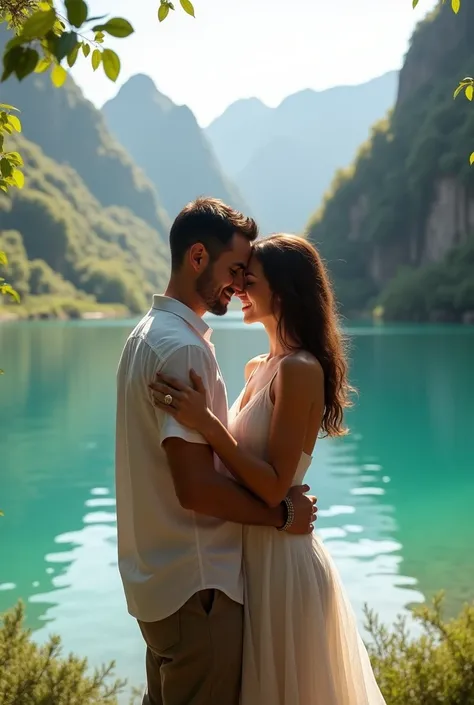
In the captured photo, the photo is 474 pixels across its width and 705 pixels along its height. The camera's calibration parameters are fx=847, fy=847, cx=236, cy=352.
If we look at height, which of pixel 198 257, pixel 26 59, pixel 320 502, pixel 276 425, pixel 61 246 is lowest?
pixel 61 246

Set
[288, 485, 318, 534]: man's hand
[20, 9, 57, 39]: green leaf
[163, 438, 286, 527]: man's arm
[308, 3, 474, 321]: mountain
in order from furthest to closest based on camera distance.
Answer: [308, 3, 474, 321]: mountain
[288, 485, 318, 534]: man's hand
[163, 438, 286, 527]: man's arm
[20, 9, 57, 39]: green leaf

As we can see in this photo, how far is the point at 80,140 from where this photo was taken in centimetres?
16100

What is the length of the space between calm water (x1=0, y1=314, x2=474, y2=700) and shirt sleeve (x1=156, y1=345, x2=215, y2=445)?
402 cm

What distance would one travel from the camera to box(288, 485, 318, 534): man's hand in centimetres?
231

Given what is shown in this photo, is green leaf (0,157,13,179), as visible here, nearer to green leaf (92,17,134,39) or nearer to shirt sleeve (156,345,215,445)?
shirt sleeve (156,345,215,445)

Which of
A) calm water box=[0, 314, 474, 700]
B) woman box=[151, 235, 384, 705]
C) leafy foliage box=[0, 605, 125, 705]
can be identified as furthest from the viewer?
calm water box=[0, 314, 474, 700]

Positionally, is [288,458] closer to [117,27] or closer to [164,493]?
[164,493]

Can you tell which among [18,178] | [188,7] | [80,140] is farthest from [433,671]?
[80,140]

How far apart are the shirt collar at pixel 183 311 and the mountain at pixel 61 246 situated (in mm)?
81483

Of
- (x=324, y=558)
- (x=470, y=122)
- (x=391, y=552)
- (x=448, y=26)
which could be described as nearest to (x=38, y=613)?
(x=391, y=552)

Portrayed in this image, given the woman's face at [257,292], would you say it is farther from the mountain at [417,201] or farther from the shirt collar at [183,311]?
the mountain at [417,201]

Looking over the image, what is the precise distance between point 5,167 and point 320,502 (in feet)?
28.9

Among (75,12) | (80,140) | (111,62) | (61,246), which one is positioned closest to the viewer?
(75,12)

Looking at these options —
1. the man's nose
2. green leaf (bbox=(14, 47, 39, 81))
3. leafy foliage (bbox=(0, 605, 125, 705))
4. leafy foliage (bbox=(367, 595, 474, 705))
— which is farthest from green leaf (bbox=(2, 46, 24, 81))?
leafy foliage (bbox=(367, 595, 474, 705))
